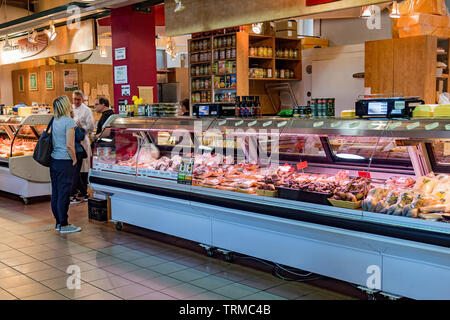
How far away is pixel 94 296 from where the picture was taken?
13.8ft

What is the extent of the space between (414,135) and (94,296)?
113 inches

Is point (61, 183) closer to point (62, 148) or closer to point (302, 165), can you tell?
point (62, 148)

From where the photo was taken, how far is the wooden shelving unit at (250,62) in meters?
8.62

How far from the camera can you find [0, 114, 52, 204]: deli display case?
8.17 metres

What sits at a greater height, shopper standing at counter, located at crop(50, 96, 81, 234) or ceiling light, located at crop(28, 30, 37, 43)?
ceiling light, located at crop(28, 30, 37, 43)

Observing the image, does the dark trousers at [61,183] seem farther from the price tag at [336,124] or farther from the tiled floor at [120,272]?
the price tag at [336,124]

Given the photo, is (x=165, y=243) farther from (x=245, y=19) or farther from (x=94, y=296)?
(x=245, y=19)

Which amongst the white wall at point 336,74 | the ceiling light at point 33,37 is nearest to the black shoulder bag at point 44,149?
the ceiling light at point 33,37

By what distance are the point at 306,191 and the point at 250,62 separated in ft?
17.4

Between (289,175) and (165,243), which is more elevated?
(289,175)

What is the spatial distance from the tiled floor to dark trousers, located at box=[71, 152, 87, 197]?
5.66 ft

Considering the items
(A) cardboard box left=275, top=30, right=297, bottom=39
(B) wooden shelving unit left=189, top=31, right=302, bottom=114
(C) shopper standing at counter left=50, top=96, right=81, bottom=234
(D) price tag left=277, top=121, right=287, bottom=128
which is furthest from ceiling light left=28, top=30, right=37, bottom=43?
(D) price tag left=277, top=121, right=287, bottom=128

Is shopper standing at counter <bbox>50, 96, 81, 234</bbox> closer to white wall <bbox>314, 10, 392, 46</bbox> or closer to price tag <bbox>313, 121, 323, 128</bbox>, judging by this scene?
price tag <bbox>313, 121, 323, 128</bbox>
